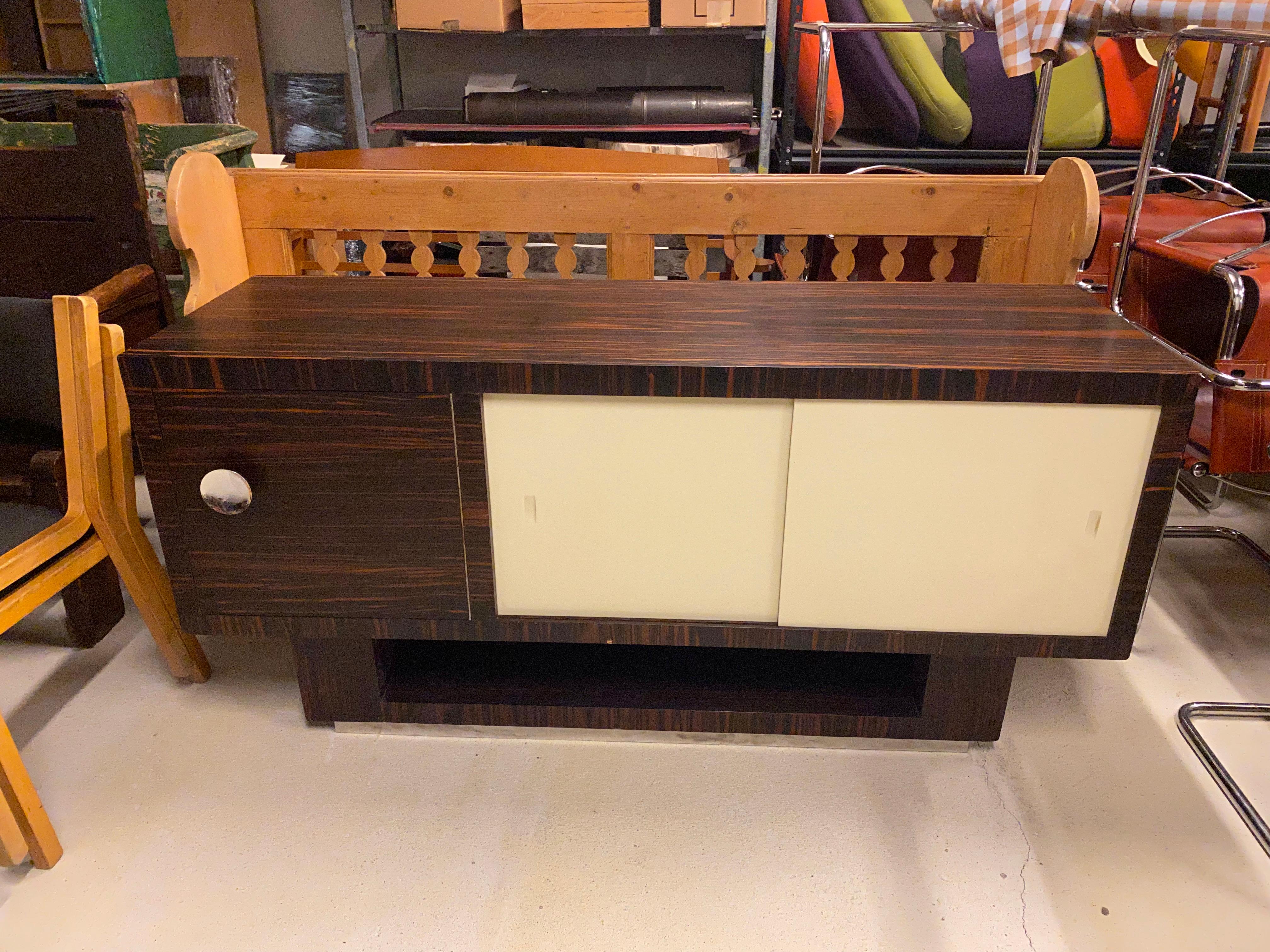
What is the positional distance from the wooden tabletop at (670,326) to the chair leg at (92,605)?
64cm

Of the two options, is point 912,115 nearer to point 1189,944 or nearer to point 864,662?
point 864,662

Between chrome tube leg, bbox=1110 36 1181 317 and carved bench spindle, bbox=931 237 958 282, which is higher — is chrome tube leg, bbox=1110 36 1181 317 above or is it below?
above

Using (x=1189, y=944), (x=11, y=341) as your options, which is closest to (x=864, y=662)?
(x=1189, y=944)

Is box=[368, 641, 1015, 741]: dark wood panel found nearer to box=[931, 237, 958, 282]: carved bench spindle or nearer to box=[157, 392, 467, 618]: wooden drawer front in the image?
box=[157, 392, 467, 618]: wooden drawer front

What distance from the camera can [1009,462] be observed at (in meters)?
1.12

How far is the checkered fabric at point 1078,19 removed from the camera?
113cm

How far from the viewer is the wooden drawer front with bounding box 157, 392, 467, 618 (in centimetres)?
114

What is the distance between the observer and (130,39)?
2854 mm

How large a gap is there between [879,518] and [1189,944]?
2.10 ft

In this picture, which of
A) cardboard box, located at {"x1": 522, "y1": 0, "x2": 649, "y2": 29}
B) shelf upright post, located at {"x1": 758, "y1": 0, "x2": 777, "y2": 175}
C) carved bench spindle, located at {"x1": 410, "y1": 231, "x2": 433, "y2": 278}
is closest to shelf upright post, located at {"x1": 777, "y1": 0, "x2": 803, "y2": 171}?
shelf upright post, located at {"x1": 758, "y1": 0, "x2": 777, "y2": 175}

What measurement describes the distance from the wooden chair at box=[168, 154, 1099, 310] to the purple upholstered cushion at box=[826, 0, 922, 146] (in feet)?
5.02

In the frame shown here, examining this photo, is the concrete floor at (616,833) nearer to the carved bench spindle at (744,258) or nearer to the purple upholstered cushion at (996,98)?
the carved bench spindle at (744,258)

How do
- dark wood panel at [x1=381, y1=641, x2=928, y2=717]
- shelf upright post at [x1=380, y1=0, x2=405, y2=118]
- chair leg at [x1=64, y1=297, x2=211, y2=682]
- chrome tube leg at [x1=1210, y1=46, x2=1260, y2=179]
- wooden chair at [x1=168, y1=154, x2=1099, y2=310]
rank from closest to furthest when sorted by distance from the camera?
chair leg at [x1=64, y1=297, x2=211, y2=682] → dark wood panel at [x1=381, y1=641, x2=928, y2=717] → wooden chair at [x1=168, y1=154, x2=1099, y2=310] → chrome tube leg at [x1=1210, y1=46, x2=1260, y2=179] → shelf upright post at [x1=380, y1=0, x2=405, y2=118]

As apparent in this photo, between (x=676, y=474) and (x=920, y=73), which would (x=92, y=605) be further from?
(x=920, y=73)
